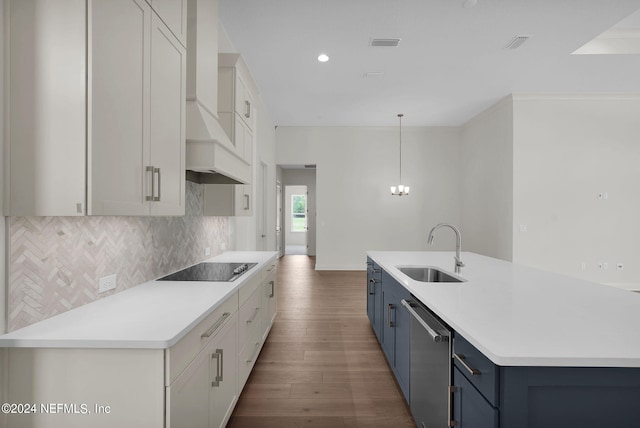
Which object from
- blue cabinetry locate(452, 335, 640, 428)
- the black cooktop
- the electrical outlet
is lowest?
blue cabinetry locate(452, 335, 640, 428)

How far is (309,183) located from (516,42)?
23.3ft

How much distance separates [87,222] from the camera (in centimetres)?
151

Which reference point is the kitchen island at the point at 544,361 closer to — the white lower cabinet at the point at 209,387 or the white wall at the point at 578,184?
the white lower cabinet at the point at 209,387

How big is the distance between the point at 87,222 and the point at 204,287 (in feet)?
2.21

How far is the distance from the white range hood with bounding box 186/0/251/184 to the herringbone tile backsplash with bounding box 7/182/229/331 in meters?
0.55

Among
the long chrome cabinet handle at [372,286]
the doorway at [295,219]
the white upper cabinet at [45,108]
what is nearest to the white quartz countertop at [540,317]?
the long chrome cabinet handle at [372,286]

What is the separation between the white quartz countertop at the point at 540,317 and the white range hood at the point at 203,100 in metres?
1.41

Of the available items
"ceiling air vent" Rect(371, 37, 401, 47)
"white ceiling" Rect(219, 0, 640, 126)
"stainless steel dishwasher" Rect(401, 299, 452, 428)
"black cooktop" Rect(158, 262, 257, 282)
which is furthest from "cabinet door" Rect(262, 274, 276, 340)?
"ceiling air vent" Rect(371, 37, 401, 47)

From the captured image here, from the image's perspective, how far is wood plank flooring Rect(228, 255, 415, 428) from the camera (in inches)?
79.9

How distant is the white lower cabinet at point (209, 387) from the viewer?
1.18 metres

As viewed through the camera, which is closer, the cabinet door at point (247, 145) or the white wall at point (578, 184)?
the cabinet door at point (247, 145)

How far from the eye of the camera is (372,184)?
24.6ft

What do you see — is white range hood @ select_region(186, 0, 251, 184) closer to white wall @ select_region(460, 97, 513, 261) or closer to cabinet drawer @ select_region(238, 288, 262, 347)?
cabinet drawer @ select_region(238, 288, 262, 347)

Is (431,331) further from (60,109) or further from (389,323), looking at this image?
(60,109)
